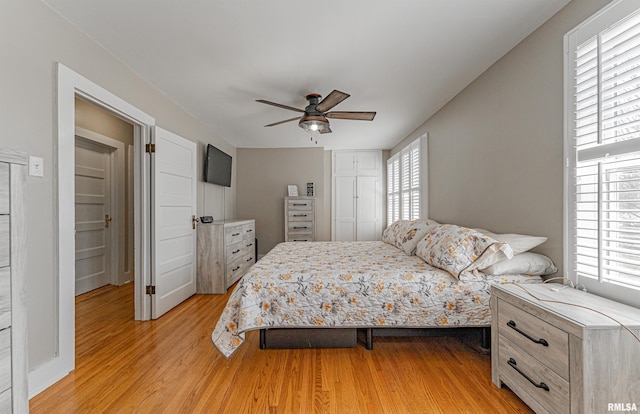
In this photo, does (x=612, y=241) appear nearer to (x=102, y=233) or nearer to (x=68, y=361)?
(x=68, y=361)

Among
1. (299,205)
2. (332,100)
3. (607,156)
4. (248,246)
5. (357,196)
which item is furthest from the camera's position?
(357,196)


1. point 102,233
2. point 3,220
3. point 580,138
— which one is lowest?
point 102,233

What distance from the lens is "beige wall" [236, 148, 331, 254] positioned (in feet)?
20.4

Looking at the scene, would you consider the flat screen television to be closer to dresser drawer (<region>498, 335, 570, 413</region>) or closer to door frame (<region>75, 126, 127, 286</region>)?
door frame (<region>75, 126, 127, 286</region>)

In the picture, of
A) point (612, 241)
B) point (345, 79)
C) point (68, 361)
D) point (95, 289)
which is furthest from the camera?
point (95, 289)

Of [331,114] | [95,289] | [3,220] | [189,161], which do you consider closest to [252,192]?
[189,161]

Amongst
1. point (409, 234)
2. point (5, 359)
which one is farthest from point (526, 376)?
point (5, 359)

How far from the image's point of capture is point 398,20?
2.02 meters

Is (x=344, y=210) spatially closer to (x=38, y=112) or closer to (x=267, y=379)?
(x=267, y=379)

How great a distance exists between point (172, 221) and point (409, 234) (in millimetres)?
2546

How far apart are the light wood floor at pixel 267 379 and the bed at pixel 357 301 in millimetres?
237

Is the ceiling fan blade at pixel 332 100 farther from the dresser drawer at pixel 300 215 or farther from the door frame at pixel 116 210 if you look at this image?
the door frame at pixel 116 210

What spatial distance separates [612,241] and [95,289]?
17.4ft

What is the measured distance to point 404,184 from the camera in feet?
17.2
